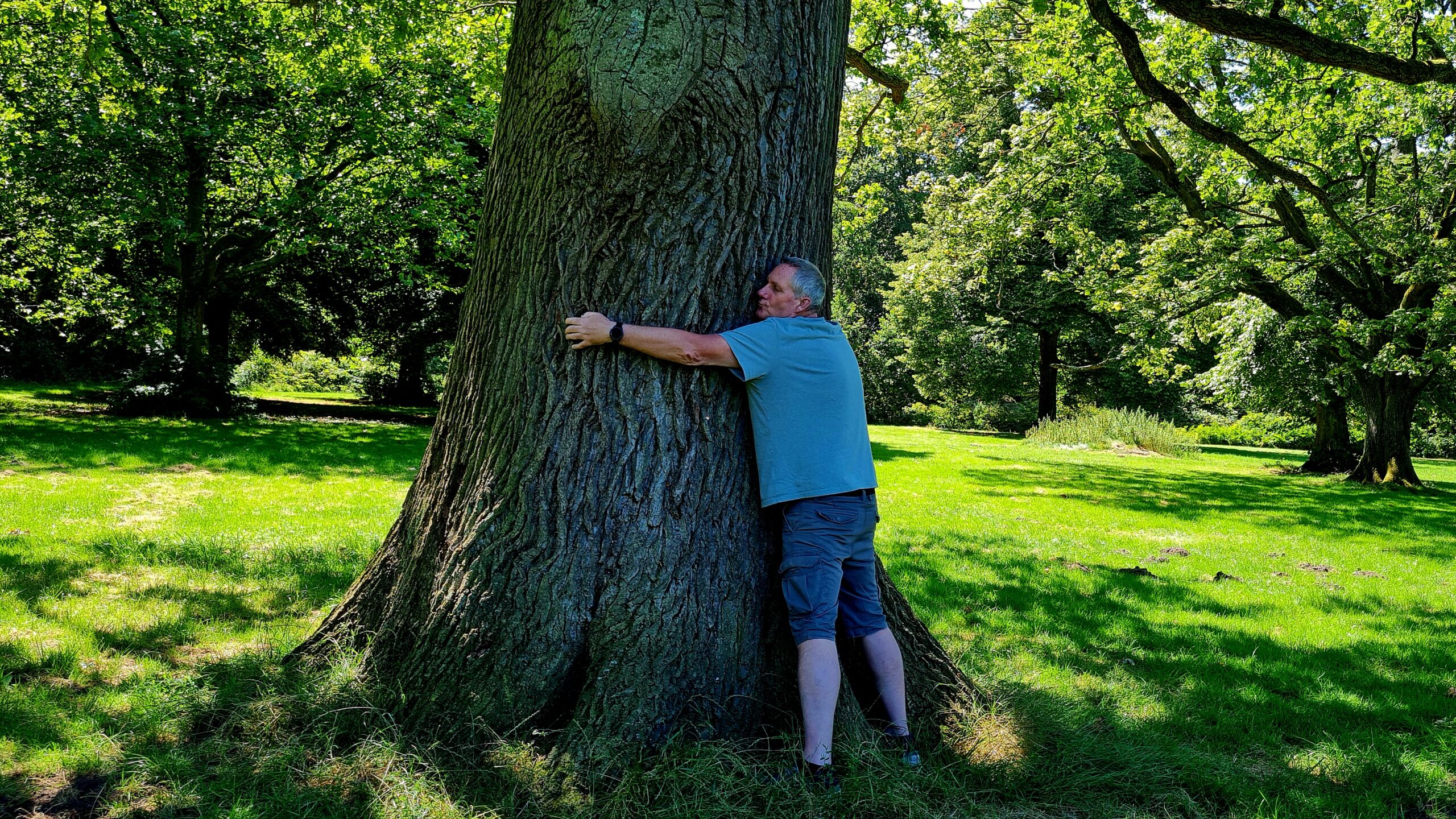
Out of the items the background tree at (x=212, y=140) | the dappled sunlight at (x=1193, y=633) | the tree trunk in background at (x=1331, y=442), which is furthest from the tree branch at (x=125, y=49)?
the tree trunk in background at (x=1331, y=442)

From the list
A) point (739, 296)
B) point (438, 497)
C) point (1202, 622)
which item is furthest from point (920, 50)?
point (438, 497)

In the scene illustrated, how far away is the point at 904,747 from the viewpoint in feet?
11.4

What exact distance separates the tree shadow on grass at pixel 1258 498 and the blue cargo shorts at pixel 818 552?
9848mm

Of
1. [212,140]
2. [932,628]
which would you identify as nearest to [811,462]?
[932,628]

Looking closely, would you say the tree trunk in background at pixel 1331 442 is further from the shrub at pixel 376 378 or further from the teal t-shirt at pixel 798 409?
the shrub at pixel 376 378

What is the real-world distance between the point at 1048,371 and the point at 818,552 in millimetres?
31999

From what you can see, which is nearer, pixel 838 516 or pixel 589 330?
pixel 589 330

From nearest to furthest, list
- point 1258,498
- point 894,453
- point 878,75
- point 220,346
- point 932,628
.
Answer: point 932,628 → point 878,75 → point 1258,498 → point 894,453 → point 220,346

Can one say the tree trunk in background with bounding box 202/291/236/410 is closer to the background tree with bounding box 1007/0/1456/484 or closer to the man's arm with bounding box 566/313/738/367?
the background tree with bounding box 1007/0/1456/484

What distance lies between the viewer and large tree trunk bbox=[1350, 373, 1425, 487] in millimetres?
17547

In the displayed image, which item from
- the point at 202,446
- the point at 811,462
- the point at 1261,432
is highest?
the point at 811,462

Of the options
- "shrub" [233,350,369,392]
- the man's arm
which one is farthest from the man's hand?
"shrub" [233,350,369,392]

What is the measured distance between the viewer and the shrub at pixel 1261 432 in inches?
1153

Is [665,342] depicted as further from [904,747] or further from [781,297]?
[904,747]
